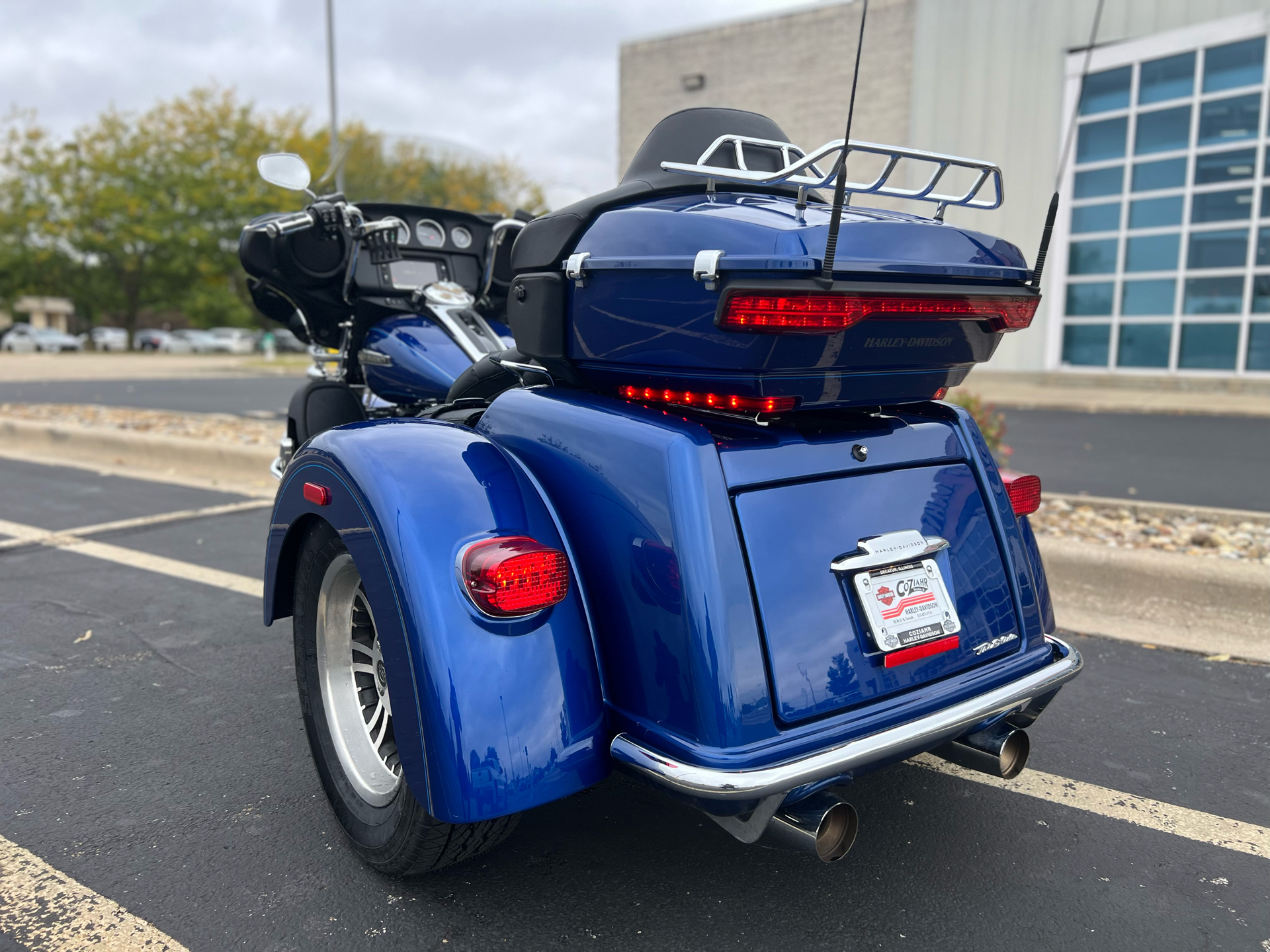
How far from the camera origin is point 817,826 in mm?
1774

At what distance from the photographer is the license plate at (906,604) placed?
1.99m

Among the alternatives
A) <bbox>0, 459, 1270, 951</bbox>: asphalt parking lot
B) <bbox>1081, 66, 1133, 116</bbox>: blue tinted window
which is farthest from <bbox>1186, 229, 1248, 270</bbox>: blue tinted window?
<bbox>0, 459, 1270, 951</bbox>: asphalt parking lot

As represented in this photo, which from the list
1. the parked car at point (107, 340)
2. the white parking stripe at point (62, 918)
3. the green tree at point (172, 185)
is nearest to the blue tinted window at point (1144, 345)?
the white parking stripe at point (62, 918)

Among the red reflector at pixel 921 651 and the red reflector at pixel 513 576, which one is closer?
the red reflector at pixel 513 576

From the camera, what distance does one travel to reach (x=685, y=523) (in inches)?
72.9

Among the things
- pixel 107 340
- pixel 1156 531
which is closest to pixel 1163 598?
pixel 1156 531

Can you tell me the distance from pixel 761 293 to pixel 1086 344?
1844 centimetres

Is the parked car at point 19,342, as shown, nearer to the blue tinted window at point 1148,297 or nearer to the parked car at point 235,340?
the parked car at point 235,340

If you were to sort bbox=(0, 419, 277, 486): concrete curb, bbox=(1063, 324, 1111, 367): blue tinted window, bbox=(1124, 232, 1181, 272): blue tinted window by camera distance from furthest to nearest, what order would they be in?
bbox=(1063, 324, 1111, 367): blue tinted window, bbox=(1124, 232, 1181, 272): blue tinted window, bbox=(0, 419, 277, 486): concrete curb

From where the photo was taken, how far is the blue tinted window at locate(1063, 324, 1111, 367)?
58.2 feet

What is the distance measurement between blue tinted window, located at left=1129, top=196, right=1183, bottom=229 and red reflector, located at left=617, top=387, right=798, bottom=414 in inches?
702

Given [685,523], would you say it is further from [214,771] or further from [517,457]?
[214,771]

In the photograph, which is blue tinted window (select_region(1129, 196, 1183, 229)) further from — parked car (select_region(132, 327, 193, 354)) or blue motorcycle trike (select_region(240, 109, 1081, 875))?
parked car (select_region(132, 327, 193, 354))

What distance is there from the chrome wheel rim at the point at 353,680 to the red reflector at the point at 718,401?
2.89 ft
